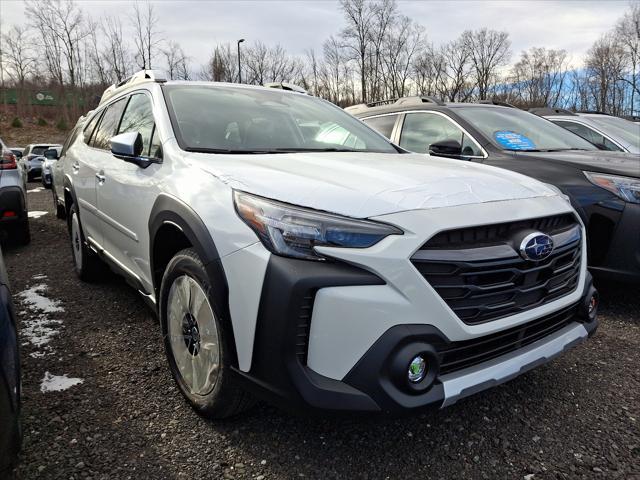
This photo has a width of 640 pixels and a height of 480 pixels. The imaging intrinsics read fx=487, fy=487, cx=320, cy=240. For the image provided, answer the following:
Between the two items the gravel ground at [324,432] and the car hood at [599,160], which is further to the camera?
the car hood at [599,160]

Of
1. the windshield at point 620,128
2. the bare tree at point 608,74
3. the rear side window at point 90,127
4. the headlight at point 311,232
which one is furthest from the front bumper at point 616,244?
the bare tree at point 608,74

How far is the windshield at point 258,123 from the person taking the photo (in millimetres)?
2705

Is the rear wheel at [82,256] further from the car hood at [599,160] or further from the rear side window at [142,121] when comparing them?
the car hood at [599,160]

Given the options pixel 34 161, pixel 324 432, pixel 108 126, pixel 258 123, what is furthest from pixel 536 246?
pixel 34 161

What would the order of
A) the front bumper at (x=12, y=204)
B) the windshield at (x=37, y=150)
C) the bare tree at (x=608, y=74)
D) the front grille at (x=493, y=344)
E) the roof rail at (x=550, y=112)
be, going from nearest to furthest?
1. the front grille at (x=493, y=344)
2. the front bumper at (x=12, y=204)
3. the roof rail at (x=550, y=112)
4. the windshield at (x=37, y=150)
5. the bare tree at (x=608, y=74)

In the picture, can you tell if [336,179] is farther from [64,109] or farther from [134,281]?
[64,109]

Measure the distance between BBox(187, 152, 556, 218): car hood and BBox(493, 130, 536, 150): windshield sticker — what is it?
6.19 feet

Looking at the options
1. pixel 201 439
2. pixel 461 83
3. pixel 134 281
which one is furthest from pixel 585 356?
pixel 461 83

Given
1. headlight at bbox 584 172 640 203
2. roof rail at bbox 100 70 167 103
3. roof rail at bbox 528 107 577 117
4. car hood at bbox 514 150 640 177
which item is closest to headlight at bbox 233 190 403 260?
roof rail at bbox 100 70 167 103

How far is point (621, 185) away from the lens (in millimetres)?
3443

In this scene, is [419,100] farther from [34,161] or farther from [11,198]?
[34,161]

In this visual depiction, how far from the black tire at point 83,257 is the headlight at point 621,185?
13.4ft

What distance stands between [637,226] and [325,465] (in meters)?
2.73

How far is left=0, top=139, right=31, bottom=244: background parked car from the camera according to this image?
5758mm
